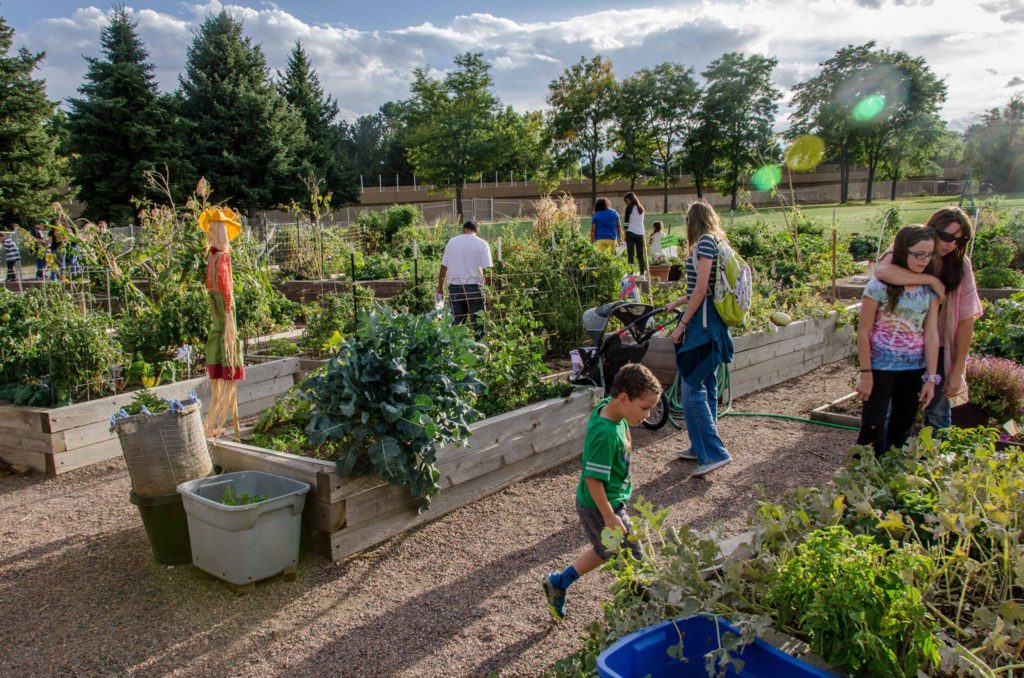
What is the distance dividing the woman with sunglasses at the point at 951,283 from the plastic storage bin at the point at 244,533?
136 inches

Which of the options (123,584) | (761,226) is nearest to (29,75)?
(761,226)

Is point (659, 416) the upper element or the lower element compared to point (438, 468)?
lower

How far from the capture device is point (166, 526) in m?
3.81

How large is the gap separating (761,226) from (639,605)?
1485cm

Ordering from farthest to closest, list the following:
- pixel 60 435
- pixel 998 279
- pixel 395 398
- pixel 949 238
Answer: pixel 998 279, pixel 60 435, pixel 949 238, pixel 395 398

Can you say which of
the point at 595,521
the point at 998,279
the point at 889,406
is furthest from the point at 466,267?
the point at 998,279

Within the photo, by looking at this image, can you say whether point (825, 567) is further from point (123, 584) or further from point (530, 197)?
point (530, 197)

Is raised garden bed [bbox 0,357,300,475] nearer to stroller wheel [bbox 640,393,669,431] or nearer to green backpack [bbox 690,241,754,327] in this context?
stroller wheel [bbox 640,393,669,431]

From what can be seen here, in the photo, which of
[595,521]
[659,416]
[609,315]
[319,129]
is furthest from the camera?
[319,129]

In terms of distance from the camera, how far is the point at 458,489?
4551 millimetres

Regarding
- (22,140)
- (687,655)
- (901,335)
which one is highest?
(22,140)

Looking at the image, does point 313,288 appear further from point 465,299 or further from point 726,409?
point 726,409

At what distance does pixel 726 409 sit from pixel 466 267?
10.6ft

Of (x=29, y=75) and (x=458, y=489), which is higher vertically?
(x=29, y=75)
